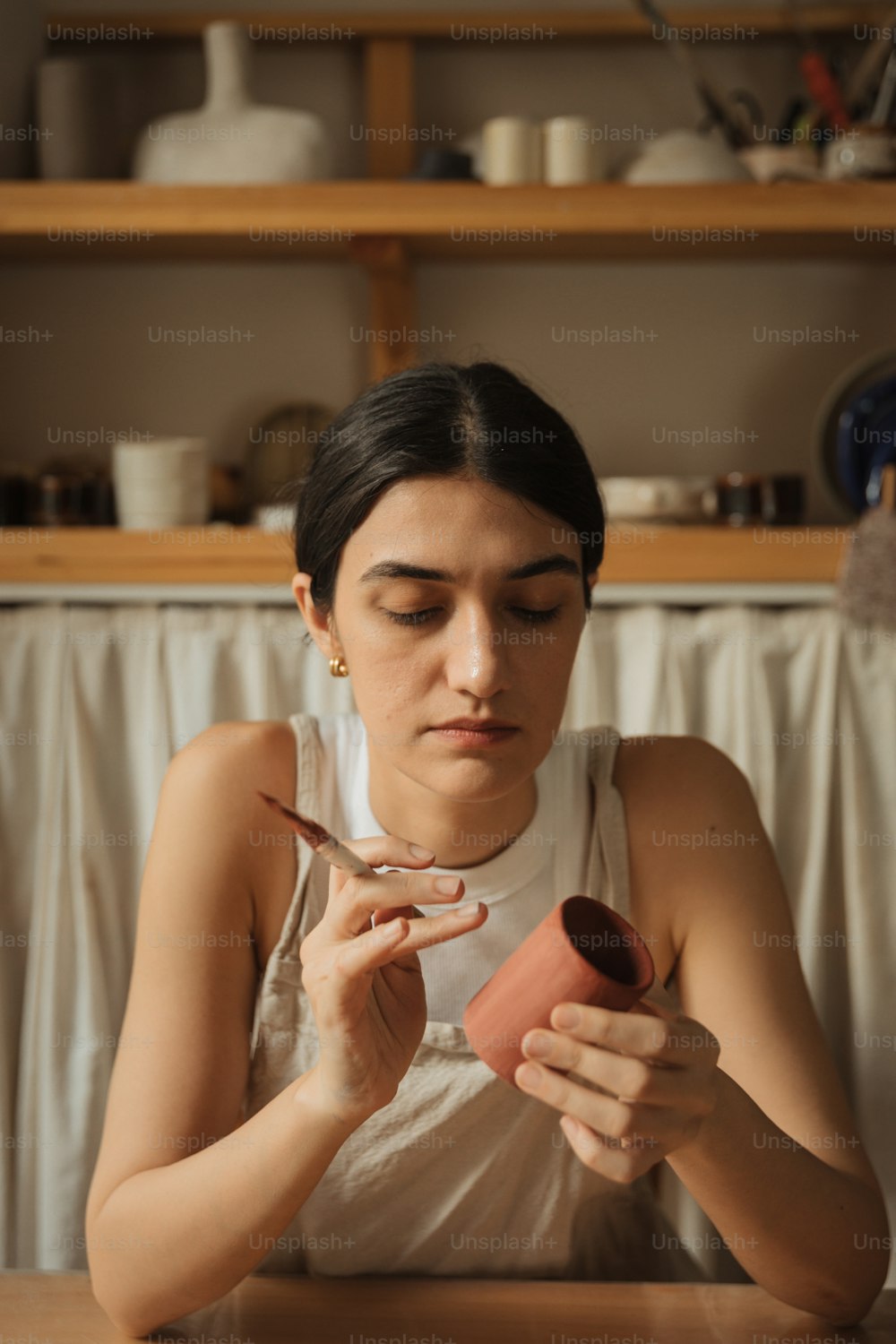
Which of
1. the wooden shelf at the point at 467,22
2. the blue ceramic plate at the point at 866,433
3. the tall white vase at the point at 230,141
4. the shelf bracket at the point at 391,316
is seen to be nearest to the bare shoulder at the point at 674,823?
the blue ceramic plate at the point at 866,433

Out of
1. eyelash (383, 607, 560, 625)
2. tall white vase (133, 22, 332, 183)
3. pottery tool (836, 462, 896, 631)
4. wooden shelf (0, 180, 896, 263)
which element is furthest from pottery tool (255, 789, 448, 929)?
tall white vase (133, 22, 332, 183)

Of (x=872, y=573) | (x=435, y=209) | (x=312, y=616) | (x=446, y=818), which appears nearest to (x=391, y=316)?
(x=435, y=209)

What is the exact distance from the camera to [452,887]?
770 millimetres

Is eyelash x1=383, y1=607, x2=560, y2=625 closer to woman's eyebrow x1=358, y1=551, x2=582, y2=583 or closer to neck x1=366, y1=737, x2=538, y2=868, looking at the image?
woman's eyebrow x1=358, y1=551, x2=582, y2=583

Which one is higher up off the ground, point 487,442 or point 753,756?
point 487,442

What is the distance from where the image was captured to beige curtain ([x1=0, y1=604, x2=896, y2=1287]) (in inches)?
67.8

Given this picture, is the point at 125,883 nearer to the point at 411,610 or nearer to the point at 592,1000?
the point at 411,610

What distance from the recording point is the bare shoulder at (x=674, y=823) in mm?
1213

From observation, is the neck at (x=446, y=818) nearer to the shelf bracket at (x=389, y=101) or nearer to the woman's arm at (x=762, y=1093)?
the woman's arm at (x=762, y=1093)

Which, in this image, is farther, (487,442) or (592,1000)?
(487,442)

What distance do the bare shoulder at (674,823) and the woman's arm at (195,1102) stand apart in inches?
14.9

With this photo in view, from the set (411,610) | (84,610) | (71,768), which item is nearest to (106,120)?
(84,610)

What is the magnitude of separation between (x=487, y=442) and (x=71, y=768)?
0.96 meters

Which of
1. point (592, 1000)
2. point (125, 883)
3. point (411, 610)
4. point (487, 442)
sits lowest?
A: point (125, 883)
